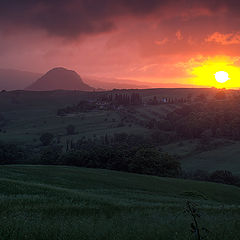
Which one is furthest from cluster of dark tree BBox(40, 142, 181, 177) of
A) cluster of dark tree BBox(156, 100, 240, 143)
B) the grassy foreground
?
cluster of dark tree BBox(156, 100, 240, 143)

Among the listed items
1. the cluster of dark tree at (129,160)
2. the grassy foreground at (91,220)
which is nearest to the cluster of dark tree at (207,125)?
the cluster of dark tree at (129,160)

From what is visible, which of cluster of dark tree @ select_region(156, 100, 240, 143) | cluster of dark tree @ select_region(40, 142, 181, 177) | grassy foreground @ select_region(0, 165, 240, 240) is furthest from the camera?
cluster of dark tree @ select_region(156, 100, 240, 143)

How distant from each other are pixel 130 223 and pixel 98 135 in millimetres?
133911

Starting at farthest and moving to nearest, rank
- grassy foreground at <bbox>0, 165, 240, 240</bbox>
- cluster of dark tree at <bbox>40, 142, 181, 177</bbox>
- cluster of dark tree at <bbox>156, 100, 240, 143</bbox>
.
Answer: cluster of dark tree at <bbox>156, 100, 240, 143</bbox> → cluster of dark tree at <bbox>40, 142, 181, 177</bbox> → grassy foreground at <bbox>0, 165, 240, 240</bbox>

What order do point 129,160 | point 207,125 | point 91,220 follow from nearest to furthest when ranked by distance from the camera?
1. point 91,220
2. point 129,160
3. point 207,125

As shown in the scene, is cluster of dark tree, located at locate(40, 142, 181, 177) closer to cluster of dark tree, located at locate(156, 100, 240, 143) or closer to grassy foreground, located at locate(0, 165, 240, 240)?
grassy foreground, located at locate(0, 165, 240, 240)

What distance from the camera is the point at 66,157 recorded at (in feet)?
230

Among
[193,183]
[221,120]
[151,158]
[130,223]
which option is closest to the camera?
[130,223]

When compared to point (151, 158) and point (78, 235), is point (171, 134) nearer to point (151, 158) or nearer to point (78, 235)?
point (151, 158)

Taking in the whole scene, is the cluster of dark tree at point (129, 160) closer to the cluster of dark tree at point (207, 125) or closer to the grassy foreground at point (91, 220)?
the grassy foreground at point (91, 220)

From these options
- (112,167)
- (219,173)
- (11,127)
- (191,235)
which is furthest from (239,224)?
(11,127)

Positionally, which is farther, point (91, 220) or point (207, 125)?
point (207, 125)

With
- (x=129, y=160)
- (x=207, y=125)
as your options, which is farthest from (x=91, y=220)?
(x=207, y=125)

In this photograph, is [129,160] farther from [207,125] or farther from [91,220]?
[207,125]
